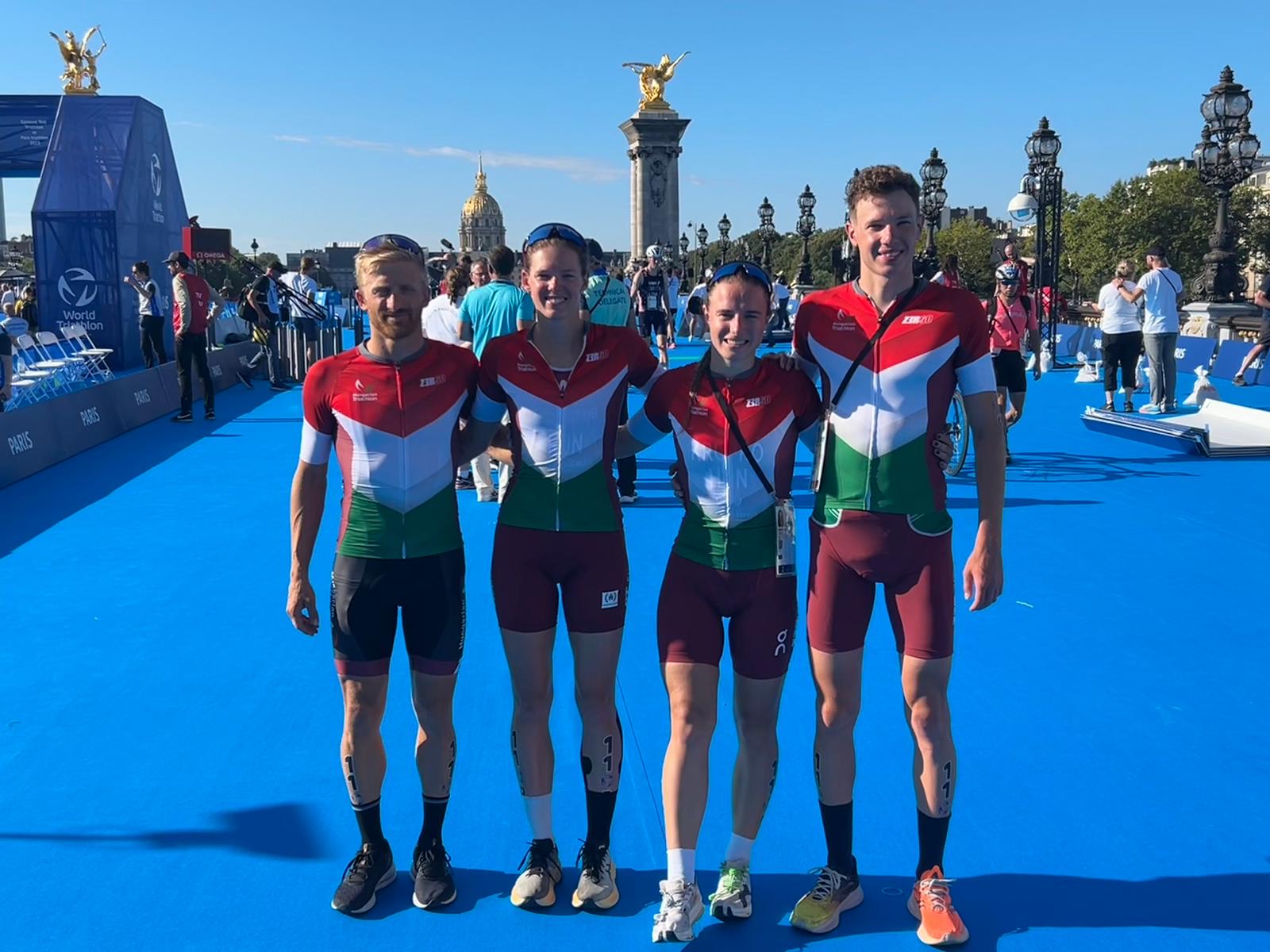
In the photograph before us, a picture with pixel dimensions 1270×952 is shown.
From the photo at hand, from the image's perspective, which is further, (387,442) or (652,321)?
(652,321)

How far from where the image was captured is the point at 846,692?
3.10 m

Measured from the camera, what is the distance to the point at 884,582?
3115 millimetres

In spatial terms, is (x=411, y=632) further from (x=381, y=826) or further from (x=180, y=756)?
(x=180, y=756)

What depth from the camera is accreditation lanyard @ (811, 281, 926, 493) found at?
10.00ft

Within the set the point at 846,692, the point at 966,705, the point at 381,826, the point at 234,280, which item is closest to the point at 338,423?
the point at 381,826

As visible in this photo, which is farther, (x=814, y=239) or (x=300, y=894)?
(x=814, y=239)

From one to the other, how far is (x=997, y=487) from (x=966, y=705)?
78.0 inches

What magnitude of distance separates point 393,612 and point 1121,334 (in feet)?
40.1

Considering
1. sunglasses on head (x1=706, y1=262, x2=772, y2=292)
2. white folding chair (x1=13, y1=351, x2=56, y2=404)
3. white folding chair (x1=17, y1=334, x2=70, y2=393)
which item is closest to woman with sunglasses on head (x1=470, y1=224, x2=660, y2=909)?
sunglasses on head (x1=706, y1=262, x2=772, y2=292)

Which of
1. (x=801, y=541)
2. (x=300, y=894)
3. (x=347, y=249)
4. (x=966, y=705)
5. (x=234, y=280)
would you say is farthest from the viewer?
(x=347, y=249)

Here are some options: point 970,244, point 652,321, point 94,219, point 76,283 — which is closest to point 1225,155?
point 652,321

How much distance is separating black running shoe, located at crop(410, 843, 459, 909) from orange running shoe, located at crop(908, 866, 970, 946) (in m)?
1.43

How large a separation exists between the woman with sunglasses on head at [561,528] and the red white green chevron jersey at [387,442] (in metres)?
0.18

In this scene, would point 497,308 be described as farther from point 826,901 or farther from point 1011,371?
point 826,901
